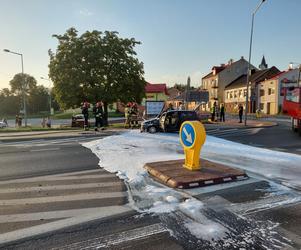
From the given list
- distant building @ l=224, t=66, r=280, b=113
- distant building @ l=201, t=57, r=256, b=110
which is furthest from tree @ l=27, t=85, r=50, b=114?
distant building @ l=224, t=66, r=280, b=113

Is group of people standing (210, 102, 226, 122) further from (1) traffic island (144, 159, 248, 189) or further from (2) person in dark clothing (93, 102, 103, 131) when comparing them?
(1) traffic island (144, 159, 248, 189)

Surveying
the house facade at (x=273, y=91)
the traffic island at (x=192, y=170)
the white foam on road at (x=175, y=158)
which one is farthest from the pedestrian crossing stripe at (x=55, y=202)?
the house facade at (x=273, y=91)

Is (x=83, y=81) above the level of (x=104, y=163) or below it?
above

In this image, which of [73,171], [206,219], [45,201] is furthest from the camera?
[73,171]

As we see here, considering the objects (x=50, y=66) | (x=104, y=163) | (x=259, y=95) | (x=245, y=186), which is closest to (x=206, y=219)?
(x=245, y=186)

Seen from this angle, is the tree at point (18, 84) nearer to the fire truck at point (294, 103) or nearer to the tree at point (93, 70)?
the tree at point (93, 70)

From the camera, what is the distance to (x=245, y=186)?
243 inches

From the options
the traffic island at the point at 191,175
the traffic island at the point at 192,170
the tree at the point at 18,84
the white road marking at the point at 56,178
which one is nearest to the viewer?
the traffic island at the point at 191,175

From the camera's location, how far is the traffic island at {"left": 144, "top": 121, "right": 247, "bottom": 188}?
6.26 m

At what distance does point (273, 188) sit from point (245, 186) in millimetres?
517

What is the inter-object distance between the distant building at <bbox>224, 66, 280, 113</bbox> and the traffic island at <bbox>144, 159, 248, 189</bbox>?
53.2m

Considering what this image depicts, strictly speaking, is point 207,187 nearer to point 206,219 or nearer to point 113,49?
point 206,219

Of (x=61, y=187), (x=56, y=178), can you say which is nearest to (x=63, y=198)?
(x=61, y=187)

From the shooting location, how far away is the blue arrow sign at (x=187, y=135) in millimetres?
7133
